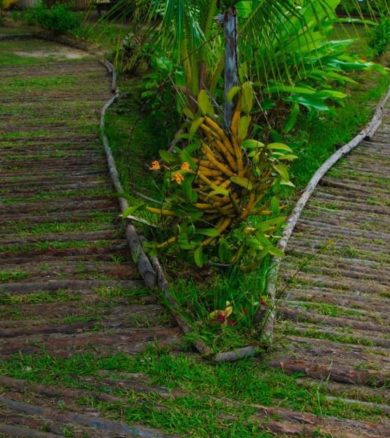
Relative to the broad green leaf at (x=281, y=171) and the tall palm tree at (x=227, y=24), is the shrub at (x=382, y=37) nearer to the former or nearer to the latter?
the tall palm tree at (x=227, y=24)

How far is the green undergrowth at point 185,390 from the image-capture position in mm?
3369

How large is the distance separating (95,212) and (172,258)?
128cm

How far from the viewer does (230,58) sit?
465 cm

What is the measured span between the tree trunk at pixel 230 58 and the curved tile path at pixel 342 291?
114 centimetres

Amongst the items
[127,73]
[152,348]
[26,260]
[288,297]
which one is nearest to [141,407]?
[152,348]

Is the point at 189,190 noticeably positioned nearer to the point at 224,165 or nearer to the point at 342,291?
the point at 224,165

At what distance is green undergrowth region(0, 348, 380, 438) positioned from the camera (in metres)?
3.37

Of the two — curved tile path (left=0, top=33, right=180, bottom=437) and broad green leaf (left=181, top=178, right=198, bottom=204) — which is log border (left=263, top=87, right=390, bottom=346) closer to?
curved tile path (left=0, top=33, right=180, bottom=437)

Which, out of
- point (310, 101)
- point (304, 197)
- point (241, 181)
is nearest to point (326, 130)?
point (310, 101)

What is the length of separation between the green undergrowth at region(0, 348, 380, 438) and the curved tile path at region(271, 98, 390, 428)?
0.15 m

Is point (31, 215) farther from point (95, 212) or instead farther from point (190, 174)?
point (190, 174)

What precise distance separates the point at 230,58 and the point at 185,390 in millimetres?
2168

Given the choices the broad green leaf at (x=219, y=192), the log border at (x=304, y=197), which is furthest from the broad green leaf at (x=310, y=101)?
the broad green leaf at (x=219, y=192)

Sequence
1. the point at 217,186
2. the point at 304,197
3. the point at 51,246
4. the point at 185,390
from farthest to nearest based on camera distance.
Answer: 1. the point at 304,197
2. the point at 51,246
3. the point at 217,186
4. the point at 185,390
